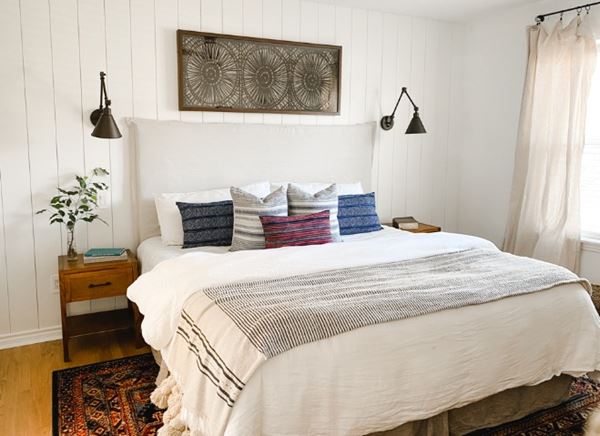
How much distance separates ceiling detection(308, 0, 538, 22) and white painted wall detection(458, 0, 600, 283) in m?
0.17

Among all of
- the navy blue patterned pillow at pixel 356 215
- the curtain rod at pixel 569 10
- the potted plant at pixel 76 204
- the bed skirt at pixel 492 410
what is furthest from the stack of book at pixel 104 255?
the curtain rod at pixel 569 10

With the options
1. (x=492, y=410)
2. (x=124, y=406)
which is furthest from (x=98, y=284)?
(x=492, y=410)

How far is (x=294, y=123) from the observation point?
3.84 meters

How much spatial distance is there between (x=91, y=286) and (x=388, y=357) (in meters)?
1.98

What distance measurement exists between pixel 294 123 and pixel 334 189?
79 centimetres

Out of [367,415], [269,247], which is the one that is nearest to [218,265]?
[269,247]

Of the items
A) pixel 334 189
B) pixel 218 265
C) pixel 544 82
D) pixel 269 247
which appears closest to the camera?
pixel 218 265

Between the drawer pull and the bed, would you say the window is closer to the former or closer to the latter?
the bed

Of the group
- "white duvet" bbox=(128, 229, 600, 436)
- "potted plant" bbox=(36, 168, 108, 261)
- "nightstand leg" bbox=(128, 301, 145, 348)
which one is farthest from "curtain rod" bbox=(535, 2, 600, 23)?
"nightstand leg" bbox=(128, 301, 145, 348)

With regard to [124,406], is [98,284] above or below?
above

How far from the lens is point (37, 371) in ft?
A: 9.18

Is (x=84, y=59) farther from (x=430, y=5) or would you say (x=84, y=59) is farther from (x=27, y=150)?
(x=430, y=5)

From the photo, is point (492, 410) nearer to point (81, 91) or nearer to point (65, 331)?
point (65, 331)

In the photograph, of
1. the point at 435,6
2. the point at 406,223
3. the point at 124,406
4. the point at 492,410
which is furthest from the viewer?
the point at 406,223
